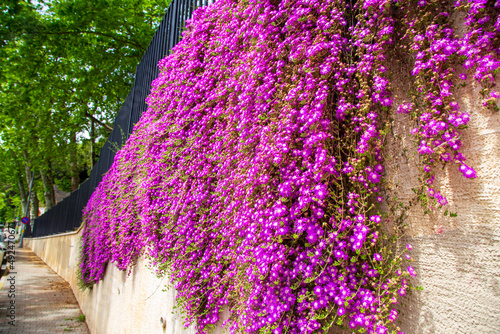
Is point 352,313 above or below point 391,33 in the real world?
below

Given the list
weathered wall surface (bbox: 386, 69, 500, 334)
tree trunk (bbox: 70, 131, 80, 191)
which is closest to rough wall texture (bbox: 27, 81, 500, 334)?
weathered wall surface (bbox: 386, 69, 500, 334)

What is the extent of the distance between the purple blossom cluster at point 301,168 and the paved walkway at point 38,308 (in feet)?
21.1

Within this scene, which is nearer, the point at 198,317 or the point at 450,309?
the point at 450,309

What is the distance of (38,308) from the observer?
8945 millimetres

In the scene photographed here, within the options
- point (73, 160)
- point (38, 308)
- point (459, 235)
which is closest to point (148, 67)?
point (459, 235)

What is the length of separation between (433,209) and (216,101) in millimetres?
2150

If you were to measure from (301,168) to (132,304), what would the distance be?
156 inches

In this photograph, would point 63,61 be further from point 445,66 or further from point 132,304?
point 445,66

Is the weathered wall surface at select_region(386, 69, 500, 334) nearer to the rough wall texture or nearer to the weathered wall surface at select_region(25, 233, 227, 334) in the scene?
the rough wall texture

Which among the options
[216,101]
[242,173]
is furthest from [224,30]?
[242,173]

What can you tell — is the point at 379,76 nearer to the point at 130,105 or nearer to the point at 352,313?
the point at 352,313

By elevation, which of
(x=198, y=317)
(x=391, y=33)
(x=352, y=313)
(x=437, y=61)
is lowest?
(x=198, y=317)

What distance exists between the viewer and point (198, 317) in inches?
100

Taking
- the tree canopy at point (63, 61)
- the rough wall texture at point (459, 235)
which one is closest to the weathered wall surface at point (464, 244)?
the rough wall texture at point (459, 235)
